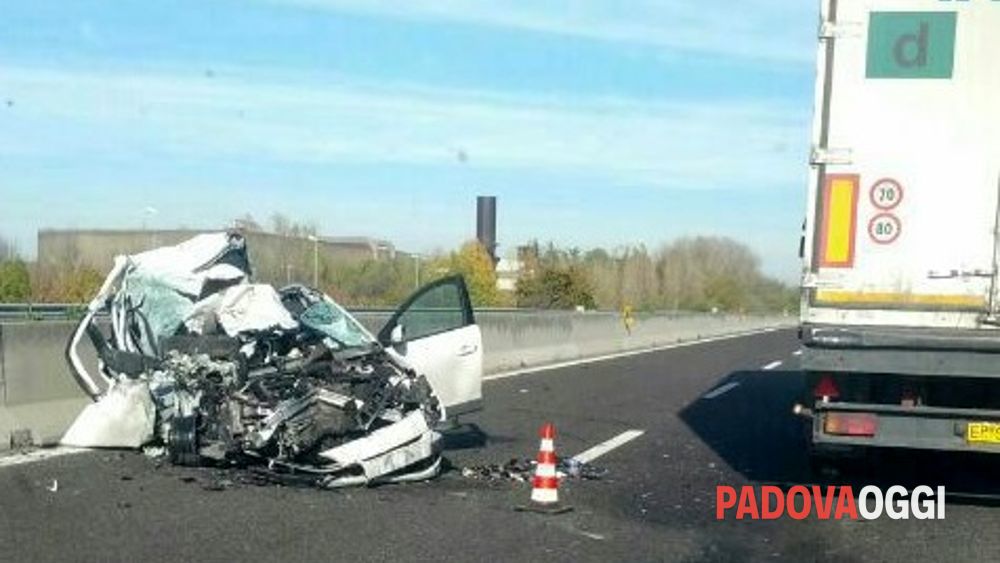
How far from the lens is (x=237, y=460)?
Result: 9.41 metres

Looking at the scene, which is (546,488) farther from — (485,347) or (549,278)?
(549,278)

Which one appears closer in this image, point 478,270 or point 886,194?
Result: point 886,194

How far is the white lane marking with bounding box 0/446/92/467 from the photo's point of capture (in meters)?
9.37

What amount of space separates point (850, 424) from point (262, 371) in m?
→ 4.26

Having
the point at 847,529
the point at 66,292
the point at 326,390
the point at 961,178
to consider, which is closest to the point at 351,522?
the point at 326,390

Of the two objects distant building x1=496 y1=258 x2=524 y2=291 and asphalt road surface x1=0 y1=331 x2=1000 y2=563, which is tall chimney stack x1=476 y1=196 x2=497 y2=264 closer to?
distant building x1=496 y1=258 x2=524 y2=291

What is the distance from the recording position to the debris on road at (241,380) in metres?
9.01

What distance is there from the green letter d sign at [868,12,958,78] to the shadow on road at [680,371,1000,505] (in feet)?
8.83

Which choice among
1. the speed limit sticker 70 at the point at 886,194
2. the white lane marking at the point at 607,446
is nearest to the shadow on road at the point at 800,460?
the white lane marking at the point at 607,446

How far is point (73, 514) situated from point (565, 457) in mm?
4557

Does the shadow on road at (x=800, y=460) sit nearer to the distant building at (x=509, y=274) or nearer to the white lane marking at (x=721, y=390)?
the white lane marking at (x=721, y=390)

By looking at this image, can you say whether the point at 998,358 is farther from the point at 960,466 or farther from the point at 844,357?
the point at 960,466

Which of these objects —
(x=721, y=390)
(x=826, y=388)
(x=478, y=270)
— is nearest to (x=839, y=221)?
(x=826, y=388)

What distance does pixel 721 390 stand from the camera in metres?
19.7
